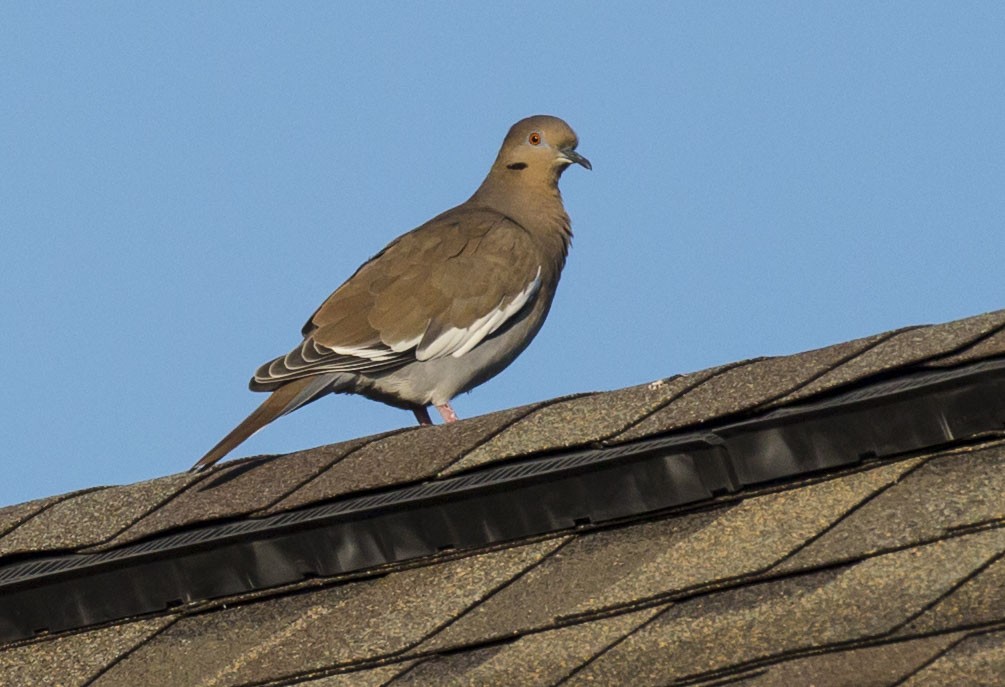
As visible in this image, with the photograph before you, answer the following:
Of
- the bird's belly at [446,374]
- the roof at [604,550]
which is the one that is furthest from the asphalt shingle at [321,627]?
the bird's belly at [446,374]

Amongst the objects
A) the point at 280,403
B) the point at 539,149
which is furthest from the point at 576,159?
the point at 280,403

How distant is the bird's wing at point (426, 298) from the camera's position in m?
6.36

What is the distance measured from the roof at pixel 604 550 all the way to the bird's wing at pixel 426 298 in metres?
2.78

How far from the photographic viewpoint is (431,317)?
6.54 meters

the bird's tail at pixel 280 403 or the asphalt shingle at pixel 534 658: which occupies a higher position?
the bird's tail at pixel 280 403

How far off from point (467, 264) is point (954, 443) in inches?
166

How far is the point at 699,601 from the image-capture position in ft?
8.49

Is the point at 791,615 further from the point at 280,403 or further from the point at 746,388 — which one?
the point at 280,403

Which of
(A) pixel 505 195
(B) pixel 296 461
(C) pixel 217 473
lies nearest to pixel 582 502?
(B) pixel 296 461

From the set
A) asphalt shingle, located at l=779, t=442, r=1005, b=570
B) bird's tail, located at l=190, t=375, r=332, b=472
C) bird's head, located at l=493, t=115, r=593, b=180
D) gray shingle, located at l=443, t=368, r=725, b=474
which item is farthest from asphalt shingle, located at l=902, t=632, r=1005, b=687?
bird's head, located at l=493, t=115, r=593, b=180

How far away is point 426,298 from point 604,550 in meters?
3.87

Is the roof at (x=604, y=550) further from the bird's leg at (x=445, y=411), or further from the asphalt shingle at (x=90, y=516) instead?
the bird's leg at (x=445, y=411)

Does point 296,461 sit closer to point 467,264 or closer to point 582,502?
point 582,502

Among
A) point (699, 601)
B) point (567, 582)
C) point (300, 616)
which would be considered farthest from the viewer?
point (300, 616)
